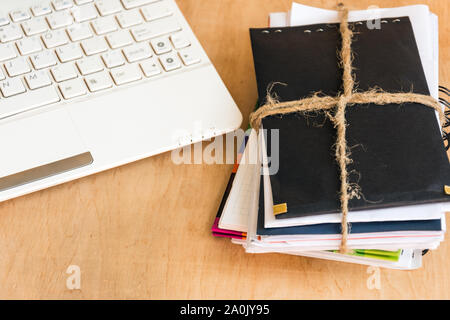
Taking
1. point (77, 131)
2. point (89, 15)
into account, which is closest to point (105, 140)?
point (77, 131)

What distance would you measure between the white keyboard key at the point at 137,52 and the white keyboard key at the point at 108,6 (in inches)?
2.6

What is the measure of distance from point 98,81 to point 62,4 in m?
0.14

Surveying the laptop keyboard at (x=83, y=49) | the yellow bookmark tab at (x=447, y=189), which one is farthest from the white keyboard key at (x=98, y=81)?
the yellow bookmark tab at (x=447, y=189)

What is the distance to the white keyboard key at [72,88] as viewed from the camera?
64 cm

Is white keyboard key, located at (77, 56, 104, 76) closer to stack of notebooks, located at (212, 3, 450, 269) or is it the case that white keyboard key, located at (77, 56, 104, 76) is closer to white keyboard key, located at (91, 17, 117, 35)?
white keyboard key, located at (91, 17, 117, 35)

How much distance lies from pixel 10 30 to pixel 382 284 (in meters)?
0.57

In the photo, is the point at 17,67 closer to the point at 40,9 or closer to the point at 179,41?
the point at 40,9

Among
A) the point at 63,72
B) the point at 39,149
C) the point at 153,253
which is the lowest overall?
the point at 153,253

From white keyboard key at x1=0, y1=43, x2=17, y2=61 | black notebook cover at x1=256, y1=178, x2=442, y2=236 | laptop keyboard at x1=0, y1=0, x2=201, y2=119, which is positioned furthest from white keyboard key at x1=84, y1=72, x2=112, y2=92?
black notebook cover at x1=256, y1=178, x2=442, y2=236

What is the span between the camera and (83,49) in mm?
670

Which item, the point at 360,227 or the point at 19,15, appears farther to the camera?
the point at 19,15

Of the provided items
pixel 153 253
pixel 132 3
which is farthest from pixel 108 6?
pixel 153 253

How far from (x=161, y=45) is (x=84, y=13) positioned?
0.12 meters

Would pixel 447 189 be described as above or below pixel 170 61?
below
